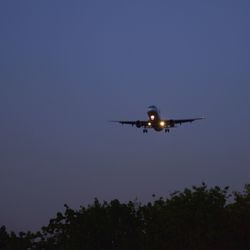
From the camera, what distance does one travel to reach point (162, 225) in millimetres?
68188

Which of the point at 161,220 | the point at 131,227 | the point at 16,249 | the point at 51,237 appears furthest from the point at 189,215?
the point at 16,249

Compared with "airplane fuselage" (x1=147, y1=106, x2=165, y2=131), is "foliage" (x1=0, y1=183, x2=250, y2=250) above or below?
below

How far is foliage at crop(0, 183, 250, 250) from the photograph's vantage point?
64.6 metres

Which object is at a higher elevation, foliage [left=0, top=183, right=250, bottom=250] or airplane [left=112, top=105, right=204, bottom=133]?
airplane [left=112, top=105, right=204, bottom=133]

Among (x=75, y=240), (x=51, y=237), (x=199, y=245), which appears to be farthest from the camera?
(x=51, y=237)

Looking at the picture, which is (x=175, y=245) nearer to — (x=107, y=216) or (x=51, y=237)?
(x=107, y=216)

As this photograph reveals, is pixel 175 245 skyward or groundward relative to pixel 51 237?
groundward

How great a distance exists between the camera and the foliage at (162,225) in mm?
64562

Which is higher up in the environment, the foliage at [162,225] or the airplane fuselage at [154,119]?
the airplane fuselage at [154,119]

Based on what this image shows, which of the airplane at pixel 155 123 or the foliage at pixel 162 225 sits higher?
the airplane at pixel 155 123

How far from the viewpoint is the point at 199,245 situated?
63438 millimetres

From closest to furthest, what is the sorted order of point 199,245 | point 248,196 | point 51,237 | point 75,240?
1. point 199,245
2. point 248,196
3. point 75,240
4. point 51,237

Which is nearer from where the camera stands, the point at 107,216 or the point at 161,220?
the point at 161,220

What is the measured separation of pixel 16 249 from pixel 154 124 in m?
24.8
